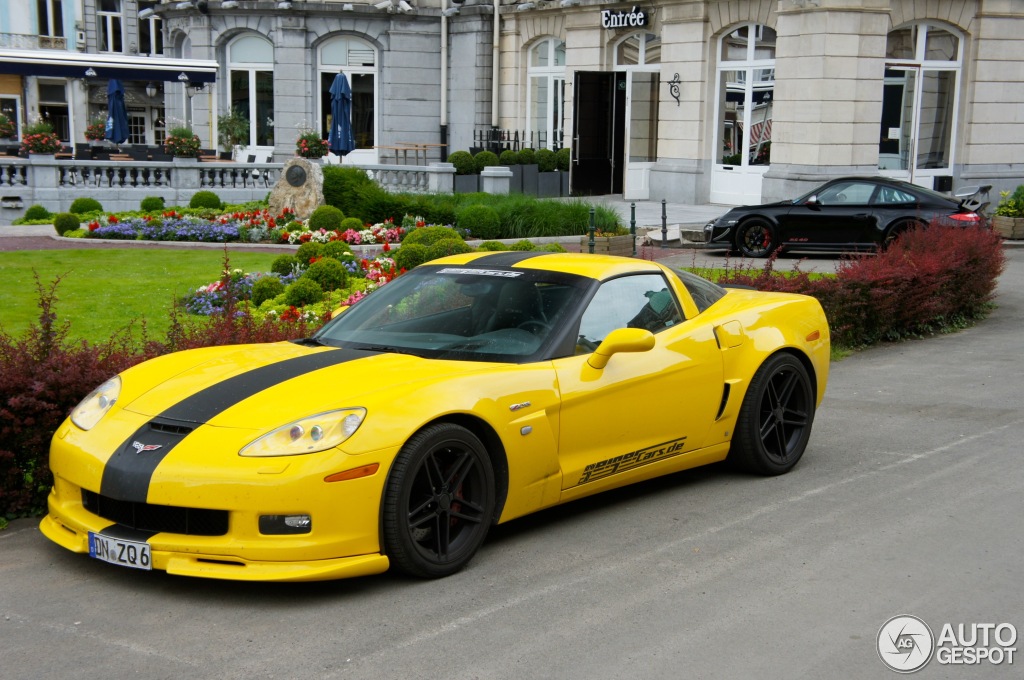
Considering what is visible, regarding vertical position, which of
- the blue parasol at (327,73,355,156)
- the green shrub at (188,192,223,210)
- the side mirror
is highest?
the blue parasol at (327,73,355,156)

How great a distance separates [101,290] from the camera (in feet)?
47.4

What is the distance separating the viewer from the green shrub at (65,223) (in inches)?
847

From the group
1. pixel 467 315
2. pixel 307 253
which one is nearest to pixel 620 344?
pixel 467 315

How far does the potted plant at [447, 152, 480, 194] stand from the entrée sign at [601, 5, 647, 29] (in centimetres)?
479

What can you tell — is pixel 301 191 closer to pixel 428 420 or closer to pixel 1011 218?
pixel 1011 218

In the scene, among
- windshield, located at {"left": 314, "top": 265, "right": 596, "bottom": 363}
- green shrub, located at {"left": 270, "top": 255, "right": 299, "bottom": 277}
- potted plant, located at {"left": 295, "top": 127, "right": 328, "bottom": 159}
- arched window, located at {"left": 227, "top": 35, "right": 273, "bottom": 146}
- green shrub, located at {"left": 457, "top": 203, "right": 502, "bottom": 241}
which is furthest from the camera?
arched window, located at {"left": 227, "top": 35, "right": 273, "bottom": 146}

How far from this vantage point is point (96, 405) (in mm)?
5906

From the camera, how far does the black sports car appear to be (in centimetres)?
1922

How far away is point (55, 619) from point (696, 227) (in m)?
18.7

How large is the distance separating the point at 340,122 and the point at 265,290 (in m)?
16.9

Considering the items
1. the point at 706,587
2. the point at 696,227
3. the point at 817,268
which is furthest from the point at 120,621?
the point at 696,227

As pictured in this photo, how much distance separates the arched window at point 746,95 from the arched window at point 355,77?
12125mm

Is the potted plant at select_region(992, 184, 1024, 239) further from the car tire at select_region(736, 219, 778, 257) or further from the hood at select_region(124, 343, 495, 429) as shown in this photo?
the hood at select_region(124, 343, 495, 429)
